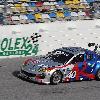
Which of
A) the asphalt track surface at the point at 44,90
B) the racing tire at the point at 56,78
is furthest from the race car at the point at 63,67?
the asphalt track surface at the point at 44,90

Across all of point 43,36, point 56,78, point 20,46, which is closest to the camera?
point 56,78

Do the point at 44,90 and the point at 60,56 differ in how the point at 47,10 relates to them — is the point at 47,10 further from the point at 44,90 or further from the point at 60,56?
the point at 44,90

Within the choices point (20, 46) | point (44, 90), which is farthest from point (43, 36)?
point (44, 90)

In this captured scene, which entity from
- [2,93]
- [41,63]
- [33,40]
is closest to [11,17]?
[33,40]

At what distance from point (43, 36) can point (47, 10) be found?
21.0 ft

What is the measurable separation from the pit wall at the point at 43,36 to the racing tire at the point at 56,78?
246 inches

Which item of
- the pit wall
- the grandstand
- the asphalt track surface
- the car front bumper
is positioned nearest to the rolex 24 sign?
the pit wall

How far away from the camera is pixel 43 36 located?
2206cm

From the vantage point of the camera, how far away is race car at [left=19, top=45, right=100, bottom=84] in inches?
599

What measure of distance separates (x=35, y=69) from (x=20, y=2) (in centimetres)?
1328

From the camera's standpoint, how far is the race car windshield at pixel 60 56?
16.1 metres

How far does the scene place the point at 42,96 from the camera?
13461mm

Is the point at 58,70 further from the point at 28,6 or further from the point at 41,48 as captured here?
the point at 28,6

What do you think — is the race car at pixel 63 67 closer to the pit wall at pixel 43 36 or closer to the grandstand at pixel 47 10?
the pit wall at pixel 43 36
